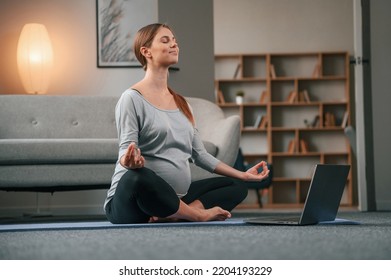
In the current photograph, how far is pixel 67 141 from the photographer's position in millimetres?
3994

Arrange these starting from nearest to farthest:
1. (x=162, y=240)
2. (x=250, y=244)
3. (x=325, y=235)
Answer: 1. (x=250, y=244)
2. (x=162, y=240)
3. (x=325, y=235)

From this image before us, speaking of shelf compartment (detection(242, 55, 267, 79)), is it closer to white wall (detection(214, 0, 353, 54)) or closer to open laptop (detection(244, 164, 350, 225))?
white wall (detection(214, 0, 353, 54))

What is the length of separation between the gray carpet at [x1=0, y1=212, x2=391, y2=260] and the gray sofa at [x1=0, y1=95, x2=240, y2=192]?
1295mm

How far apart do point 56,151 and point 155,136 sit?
1.20 meters

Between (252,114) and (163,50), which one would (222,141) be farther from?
(252,114)

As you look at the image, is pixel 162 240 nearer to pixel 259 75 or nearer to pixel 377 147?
pixel 377 147

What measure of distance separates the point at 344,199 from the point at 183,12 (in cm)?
453

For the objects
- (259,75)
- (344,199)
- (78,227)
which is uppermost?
(259,75)

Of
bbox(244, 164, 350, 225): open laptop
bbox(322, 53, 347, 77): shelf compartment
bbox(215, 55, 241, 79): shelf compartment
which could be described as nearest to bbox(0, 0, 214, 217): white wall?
bbox(244, 164, 350, 225): open laptop

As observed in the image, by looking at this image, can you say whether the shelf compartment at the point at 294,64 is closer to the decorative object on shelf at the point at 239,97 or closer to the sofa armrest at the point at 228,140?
the decorative object on shelf at the point at 239,97

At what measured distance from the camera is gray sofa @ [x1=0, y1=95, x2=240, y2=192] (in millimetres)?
3918

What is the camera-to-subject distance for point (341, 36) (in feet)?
30.3

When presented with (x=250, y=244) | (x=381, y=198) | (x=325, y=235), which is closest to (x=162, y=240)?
(x=250, y=244)

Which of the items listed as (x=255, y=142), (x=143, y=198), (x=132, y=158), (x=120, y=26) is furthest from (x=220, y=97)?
(x=132, y=158)
